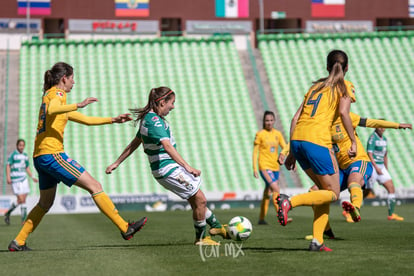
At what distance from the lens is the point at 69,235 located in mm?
11922

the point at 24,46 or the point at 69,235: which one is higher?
the point at 24,46

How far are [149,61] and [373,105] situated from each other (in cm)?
975

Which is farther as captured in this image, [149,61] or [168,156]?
[149,61]

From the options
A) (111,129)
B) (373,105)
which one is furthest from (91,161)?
(373,105)

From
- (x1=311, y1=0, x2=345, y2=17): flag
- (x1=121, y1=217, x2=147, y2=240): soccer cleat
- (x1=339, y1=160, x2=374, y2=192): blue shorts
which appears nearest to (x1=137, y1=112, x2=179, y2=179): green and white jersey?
(x1=121, y1=217, x2=147, y2=240): soccer cleat

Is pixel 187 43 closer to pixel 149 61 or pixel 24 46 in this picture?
pixel 149 61

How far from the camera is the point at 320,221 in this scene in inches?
297

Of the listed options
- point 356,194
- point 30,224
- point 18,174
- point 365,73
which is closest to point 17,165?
point 18,174

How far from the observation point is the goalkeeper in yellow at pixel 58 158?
838 cm

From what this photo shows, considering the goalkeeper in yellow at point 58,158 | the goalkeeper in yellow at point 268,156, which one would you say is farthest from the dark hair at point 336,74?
the goalkeeper in yellow at point 268,156

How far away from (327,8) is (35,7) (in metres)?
16.2

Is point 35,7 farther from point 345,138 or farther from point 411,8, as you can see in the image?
point 345,138

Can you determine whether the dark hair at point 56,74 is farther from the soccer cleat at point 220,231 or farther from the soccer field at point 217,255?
the soccer cleat at point 220,231

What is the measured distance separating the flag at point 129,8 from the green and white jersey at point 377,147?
24038 mm
